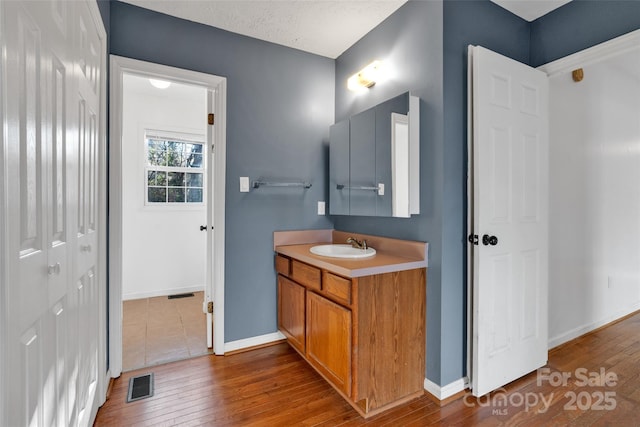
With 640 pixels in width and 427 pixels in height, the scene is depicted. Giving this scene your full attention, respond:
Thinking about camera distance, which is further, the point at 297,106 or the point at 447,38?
the point at 297,106

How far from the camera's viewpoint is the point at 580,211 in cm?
264

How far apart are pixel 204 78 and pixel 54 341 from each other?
1902 millimetres

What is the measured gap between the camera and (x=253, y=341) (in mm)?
2486

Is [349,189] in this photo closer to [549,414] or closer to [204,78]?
[204,78]

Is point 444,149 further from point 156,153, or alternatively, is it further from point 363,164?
point 156,153

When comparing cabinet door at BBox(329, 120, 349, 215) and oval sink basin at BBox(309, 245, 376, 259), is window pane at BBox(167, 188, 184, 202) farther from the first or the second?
oval sink basin at BBox(309, 245, 376, 259)

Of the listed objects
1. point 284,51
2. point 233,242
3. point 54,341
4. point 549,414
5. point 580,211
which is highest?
point 284,51

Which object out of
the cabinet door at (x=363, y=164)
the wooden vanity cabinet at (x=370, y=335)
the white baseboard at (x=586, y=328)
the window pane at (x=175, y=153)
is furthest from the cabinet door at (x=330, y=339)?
the window pane at (x=175, y=153)

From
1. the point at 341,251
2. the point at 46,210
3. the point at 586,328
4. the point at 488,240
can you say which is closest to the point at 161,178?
the point at 341,251

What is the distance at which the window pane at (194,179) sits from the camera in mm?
4117

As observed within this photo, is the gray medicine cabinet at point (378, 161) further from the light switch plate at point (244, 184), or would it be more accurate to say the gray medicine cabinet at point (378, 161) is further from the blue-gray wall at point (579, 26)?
the blue-gray wall at point (579, 26)

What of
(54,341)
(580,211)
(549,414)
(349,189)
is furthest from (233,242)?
(580,211)

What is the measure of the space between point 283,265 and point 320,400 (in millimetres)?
964

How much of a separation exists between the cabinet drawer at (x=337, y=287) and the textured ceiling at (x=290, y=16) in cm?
177
